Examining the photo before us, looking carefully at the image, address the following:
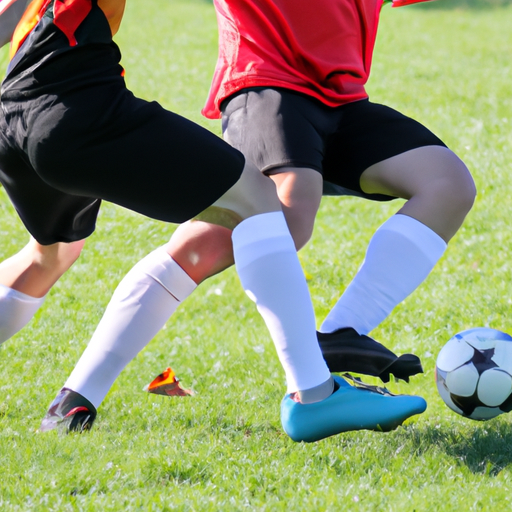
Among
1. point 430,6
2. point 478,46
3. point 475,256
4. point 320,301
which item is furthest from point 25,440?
point 430,6

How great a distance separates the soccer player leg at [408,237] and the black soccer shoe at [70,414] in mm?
967

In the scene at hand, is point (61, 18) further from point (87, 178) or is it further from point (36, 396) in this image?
point (36, 396)

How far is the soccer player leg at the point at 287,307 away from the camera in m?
2.76

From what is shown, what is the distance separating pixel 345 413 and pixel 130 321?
917 mm

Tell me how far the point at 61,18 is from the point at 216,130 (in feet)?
8.37

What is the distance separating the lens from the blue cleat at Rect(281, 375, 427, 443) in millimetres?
2785

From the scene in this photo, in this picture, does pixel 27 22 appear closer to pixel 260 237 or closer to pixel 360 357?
pixel 260 237

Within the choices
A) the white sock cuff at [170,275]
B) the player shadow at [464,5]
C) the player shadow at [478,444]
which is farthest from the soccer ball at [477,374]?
the player shadow at [464,5]

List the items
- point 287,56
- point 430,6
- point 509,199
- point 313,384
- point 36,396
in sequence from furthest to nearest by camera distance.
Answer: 1. point 430,6
2. point 509,199
3. point 36,396
4. point 287,56
5. point 313,384

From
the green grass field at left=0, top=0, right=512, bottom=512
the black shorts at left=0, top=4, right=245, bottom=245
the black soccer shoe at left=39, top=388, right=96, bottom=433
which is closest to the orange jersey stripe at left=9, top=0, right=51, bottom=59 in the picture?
the black shorts at left=0, top=4, right=245, bottom=245

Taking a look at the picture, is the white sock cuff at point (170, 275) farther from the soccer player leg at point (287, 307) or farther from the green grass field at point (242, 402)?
the green grass field at point (242, 402)

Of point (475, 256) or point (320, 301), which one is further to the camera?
point (475, 256)

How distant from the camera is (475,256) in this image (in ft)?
19.2

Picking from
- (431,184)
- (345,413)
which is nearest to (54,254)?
(345,413)
